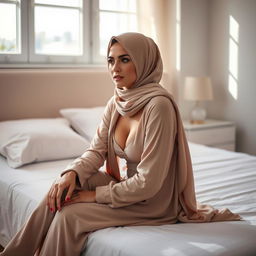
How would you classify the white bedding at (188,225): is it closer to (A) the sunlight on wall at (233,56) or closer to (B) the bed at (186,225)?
(B) the bed at (186,225)

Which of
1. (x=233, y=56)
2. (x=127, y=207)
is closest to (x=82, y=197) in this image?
(x=127, y=207)

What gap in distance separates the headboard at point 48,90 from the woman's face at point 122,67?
168 cm

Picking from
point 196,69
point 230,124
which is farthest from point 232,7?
point 230,124

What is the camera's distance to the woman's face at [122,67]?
1.82 meters

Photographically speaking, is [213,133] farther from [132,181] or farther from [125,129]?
[132,181]

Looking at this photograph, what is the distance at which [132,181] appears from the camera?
1667 mm

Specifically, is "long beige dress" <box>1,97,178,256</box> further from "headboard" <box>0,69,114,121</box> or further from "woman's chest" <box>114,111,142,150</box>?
"headboard" <box>0,69,114,121</box>

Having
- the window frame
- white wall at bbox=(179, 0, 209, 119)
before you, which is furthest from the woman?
white wall at bbox=(179, 0, 209, 119)

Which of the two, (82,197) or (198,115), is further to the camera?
(198,115)

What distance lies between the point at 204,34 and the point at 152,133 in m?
3.07

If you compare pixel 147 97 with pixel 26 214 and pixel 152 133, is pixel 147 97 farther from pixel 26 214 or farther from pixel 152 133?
pixel 26 214

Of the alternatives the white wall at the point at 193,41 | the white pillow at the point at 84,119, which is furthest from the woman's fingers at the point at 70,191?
the white wall at the point at 193,41

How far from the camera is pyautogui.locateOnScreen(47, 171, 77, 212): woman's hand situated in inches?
66.9

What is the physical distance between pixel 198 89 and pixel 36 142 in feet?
6.11
